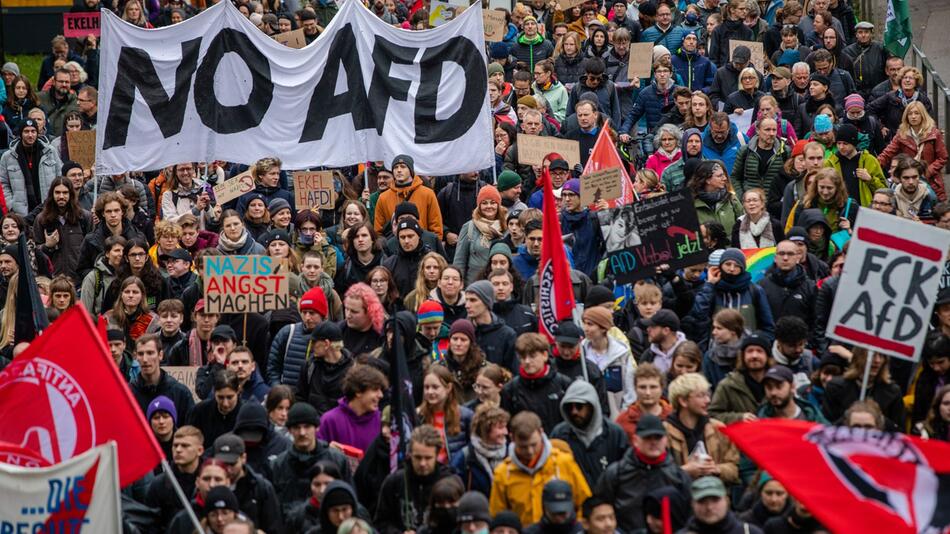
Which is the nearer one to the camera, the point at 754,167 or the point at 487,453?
the point at 487,453

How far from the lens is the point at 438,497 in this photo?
1034cm

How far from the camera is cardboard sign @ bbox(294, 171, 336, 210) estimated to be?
1744 cm

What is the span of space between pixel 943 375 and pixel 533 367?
8.11 feet

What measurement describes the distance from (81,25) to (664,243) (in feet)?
39.0

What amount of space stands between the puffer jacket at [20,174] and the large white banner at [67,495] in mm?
9421

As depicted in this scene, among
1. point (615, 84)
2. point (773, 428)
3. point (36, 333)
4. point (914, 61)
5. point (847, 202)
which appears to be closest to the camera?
point (773, 428)

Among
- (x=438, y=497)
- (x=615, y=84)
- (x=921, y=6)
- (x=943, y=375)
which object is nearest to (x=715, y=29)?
(x=615, y=84)

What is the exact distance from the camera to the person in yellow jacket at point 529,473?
10516 millimetres

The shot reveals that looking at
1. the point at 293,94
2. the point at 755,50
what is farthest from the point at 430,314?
the point at 755,50

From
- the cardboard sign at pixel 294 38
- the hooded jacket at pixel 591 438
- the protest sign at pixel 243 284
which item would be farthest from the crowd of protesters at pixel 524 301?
the cardboard sign at pixel 294 38

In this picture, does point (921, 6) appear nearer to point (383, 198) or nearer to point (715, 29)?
point (715, 29)

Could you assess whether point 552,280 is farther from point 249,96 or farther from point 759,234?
point 249,96

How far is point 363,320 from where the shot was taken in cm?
1342

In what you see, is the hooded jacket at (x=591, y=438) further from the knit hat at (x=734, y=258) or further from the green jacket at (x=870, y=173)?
the green jacket at (x=870, y=173)
